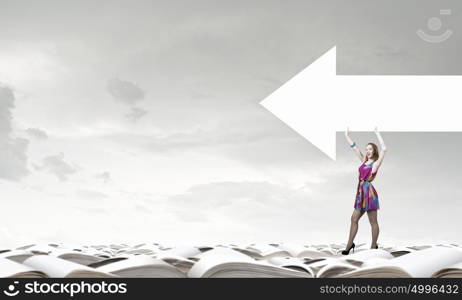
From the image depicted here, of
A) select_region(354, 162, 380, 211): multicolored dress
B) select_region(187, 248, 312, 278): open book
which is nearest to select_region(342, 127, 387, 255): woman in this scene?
select_region(354, 162, 380, 211): multicolored dress

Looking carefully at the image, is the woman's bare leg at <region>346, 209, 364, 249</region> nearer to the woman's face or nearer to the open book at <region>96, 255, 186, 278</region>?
the woman's face

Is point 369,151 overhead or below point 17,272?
overhead

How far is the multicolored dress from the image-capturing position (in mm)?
4234

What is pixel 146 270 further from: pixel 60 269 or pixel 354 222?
pixel 354 222

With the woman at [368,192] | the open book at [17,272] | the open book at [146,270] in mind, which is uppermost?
the woman at [368,192]

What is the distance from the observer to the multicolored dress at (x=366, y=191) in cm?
423

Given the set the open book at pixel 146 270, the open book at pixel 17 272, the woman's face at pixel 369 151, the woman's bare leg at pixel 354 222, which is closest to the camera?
the open book at pixel 17 272

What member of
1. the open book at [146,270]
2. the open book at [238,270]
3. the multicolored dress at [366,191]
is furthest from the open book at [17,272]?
the multicolored dress at [366,191]

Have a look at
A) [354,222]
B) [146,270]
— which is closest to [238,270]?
[146,270]

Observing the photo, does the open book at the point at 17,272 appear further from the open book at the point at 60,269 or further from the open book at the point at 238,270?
the open book at the point at 238,270

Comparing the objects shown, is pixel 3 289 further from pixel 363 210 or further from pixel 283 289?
→ pixel 363 210

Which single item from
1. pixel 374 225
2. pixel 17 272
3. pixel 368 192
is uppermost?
pixel 368 192

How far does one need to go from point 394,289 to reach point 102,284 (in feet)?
2.83

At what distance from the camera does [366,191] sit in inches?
167
